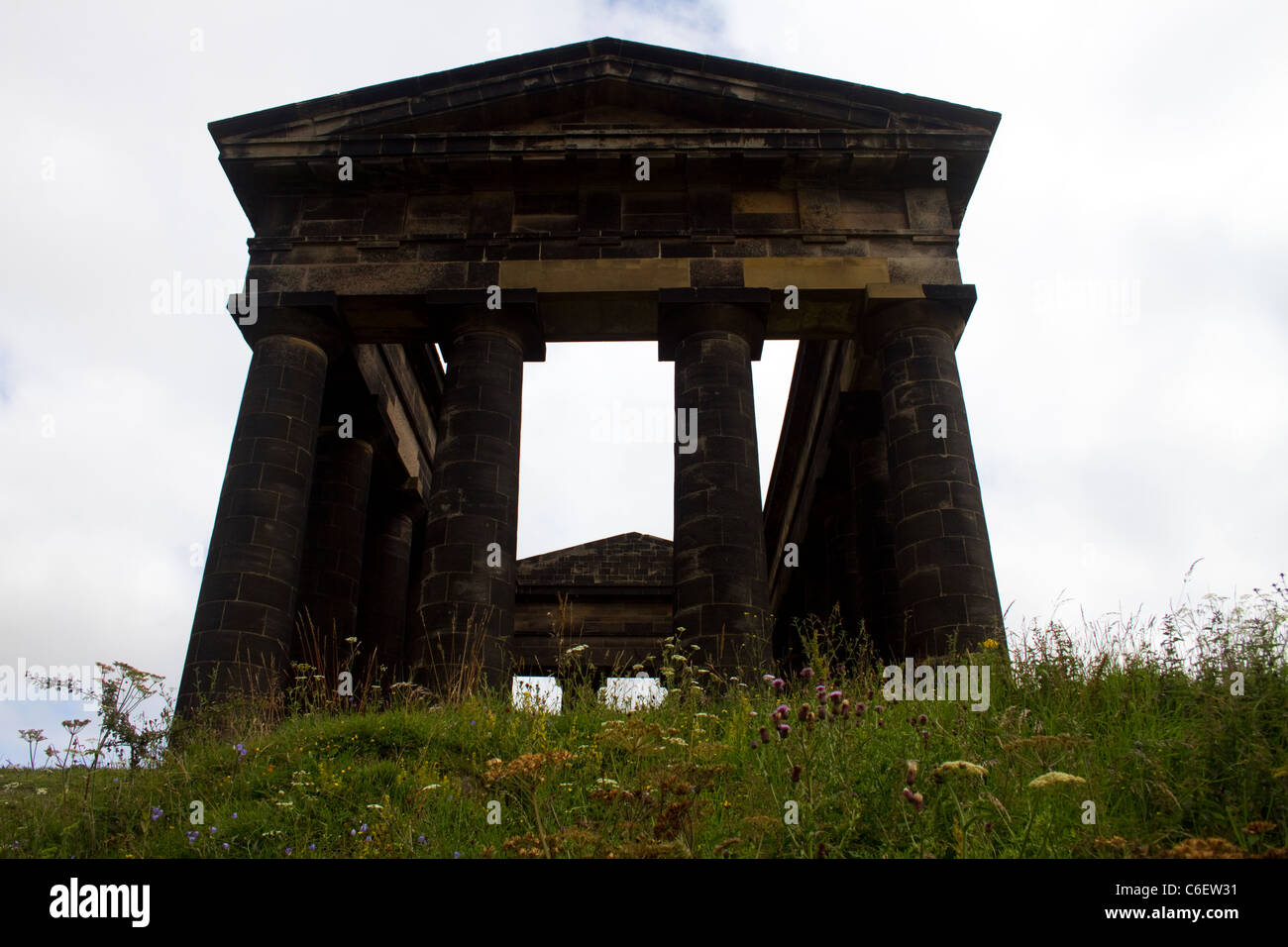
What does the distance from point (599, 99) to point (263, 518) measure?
9603 millimetres

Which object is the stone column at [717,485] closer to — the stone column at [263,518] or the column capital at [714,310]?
the column capital at [714,310]

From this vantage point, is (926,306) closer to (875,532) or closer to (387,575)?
(875,532)

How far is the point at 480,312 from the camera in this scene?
16.4 meters

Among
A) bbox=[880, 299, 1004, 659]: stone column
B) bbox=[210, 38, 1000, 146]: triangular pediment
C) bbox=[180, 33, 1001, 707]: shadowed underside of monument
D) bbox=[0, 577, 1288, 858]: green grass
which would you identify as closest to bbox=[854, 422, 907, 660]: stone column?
bbox=[180, 33, 1001, 707]: shadowed underside of monument

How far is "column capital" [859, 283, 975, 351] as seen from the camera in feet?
53.1

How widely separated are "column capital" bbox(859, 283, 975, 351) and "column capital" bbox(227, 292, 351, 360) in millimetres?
9039

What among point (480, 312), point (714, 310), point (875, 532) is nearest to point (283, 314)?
point (480, 312)

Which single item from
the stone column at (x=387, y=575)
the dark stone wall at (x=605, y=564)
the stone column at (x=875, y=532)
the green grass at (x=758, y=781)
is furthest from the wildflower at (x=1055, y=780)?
the dark stone wall at (x=605, y=564)

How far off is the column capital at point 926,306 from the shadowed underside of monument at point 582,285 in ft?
0.13

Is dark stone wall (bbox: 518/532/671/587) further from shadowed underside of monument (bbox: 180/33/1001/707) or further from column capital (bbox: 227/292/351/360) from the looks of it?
column capital (bbox: 227/292/351/360)

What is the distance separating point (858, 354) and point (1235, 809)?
1371 cm

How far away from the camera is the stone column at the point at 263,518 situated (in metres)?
13.3
